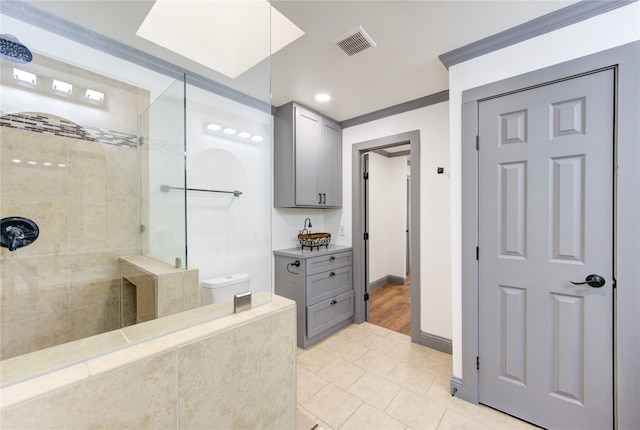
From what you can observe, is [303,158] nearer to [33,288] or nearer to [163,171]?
[163,171]

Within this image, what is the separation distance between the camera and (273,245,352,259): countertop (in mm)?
2701

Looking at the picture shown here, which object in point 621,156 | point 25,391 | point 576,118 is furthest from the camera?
point 576,118

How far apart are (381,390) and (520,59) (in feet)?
8.22

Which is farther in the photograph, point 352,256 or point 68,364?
point 352,256

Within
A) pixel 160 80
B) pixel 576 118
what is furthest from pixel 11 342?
pixel 576 118

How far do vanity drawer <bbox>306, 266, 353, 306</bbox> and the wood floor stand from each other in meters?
0.63

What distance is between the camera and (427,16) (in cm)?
160

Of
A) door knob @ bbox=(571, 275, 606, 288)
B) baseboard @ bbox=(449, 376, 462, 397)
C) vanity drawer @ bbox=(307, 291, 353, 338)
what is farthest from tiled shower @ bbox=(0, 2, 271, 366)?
door knob @ bbox=(571, 275, 606, 288)

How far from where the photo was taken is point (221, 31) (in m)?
1.96

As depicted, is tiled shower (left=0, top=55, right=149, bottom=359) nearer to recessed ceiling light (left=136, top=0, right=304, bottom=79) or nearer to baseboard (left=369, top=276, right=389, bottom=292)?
recessed ceiling light (left=136, top=0, right=304, bottom=79)

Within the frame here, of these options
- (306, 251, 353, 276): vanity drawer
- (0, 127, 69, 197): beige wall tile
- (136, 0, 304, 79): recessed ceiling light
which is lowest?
(306, 251, 353, 276): vanity drawer

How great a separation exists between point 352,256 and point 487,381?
1.74m

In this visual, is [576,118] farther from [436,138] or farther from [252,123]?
[252,123]

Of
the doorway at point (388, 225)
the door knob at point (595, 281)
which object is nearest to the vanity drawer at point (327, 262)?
the doorway at point (388, 225)
